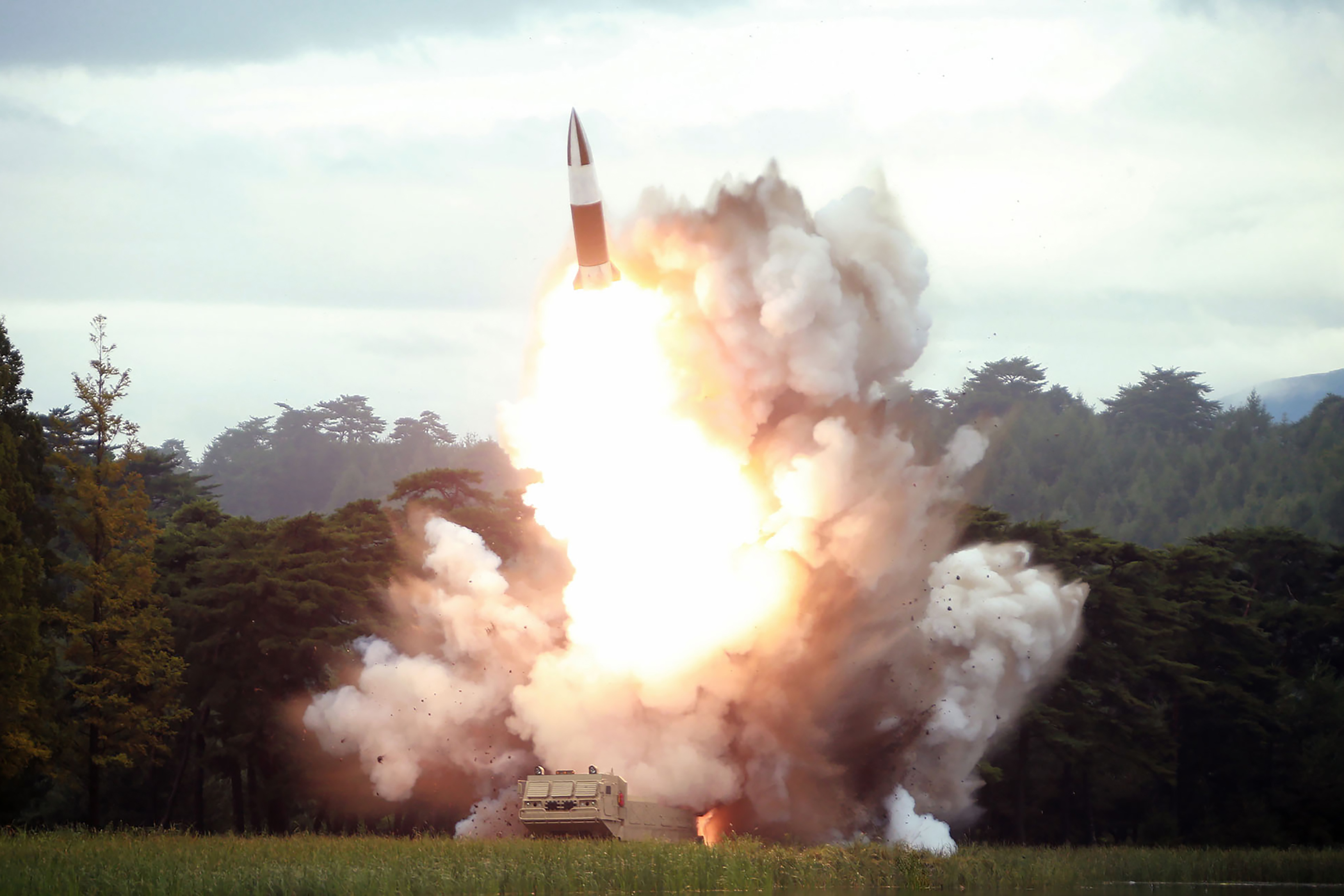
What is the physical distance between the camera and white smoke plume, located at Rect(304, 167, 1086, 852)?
46.5 metres

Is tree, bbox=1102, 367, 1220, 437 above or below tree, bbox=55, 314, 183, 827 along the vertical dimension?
above

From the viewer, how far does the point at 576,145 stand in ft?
140

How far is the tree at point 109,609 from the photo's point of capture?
172 ft

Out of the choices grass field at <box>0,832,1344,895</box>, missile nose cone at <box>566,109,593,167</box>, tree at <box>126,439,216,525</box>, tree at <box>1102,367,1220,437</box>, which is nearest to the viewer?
grass field at <box>0,832,1344,895</box>

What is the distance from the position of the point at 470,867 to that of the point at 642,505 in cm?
1530

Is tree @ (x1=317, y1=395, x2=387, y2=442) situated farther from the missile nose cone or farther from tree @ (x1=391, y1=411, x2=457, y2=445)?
the missile nose cone

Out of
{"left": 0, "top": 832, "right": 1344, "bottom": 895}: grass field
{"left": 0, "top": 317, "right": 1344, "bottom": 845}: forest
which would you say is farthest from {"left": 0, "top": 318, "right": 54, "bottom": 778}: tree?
{"left": 0, "top": 832, "right": 1344, "bottom": 895}: grass field

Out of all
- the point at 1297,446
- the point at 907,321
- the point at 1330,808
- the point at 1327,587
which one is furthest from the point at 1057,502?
the point at 907,321

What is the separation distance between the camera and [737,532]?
47.3 m

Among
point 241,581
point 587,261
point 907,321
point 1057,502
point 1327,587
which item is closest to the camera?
point 587,261

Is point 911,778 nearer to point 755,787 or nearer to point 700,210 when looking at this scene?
point 755,787

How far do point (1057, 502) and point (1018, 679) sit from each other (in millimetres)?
77706

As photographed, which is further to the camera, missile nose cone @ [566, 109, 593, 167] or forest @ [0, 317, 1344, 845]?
forest @ [0, 317, 1344, 845]

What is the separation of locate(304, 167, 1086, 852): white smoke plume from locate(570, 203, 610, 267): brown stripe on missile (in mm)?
1926
